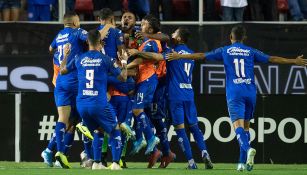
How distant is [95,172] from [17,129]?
17.4ft

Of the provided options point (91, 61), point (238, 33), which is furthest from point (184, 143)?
point (91, 61)

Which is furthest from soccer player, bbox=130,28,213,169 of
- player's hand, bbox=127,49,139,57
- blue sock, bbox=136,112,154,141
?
player's hand, bbox=127,49,139,57

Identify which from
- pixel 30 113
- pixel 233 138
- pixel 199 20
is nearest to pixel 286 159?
pixel 233 138

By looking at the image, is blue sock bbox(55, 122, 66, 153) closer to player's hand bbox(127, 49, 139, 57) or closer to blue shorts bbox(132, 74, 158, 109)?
blue shorts bbox(132, 74, 158, 109)

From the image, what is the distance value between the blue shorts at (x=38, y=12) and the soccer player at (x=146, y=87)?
376cm

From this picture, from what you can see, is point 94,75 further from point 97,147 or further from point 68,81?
point 68,81

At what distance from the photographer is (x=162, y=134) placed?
19656 millimetres

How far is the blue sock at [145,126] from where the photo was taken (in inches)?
751

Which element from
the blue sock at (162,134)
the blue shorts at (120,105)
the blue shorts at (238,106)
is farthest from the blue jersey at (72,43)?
the blue shorts at (238,106)

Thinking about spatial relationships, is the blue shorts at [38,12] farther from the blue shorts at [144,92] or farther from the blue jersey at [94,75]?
the blue jersey at [94,75]

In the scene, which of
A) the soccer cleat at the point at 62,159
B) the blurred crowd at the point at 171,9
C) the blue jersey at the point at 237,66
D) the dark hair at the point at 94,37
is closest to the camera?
the dark hair at the point at 94,37

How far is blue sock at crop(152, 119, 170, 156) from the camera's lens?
64.2 ft

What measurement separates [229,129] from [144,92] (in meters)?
2.97

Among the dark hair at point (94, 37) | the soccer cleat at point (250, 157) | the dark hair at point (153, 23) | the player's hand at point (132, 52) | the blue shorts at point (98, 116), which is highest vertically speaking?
the dark hair at point (153, 23)
